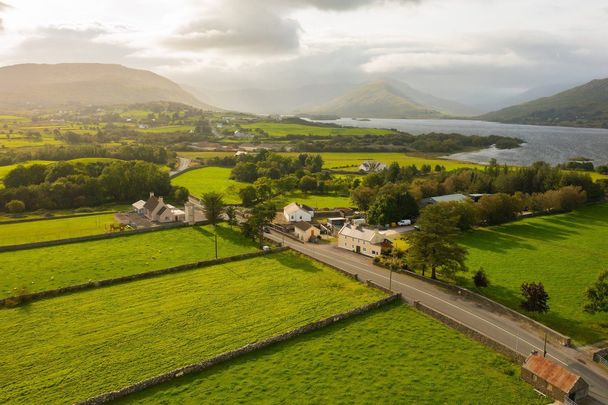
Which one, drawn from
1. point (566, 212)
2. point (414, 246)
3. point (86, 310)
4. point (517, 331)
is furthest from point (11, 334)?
point (566, 212)

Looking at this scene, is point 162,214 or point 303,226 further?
point 162,214

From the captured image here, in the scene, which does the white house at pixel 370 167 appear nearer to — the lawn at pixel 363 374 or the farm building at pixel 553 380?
the lawn at pixel 363 374

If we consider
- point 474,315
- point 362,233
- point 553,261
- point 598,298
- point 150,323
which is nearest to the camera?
point 150,323

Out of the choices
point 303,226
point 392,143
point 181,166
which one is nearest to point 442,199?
point 303,226

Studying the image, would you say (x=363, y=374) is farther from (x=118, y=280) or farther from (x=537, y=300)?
(x=118, y=280)

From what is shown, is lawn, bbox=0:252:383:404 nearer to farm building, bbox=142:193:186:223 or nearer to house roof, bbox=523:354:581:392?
house roof, bbox=523:354:581:392

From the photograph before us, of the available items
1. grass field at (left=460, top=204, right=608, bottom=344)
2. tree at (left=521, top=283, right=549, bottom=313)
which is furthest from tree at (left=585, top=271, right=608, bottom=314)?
tree at (left=521, top=283, right=549, bottom=313)
